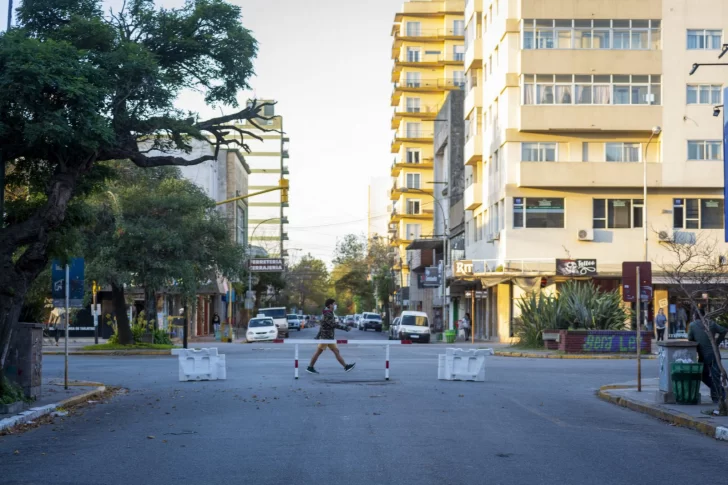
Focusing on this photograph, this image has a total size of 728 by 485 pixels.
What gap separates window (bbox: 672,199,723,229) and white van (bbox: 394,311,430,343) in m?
14.7

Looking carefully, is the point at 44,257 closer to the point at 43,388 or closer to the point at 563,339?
the point at 43,388

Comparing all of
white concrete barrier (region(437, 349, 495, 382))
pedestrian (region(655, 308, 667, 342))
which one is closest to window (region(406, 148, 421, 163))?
pedestrian (region(655, 308, 667, 342))

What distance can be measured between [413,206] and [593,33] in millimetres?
62235

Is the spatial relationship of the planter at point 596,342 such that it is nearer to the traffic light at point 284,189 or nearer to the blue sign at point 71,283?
the traffic light at point 284,189

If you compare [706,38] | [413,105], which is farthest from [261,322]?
[413,105]

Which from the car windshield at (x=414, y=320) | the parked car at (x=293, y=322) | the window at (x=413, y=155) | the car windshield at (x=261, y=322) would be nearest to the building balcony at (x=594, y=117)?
the car windshield at (x=414, y=320)

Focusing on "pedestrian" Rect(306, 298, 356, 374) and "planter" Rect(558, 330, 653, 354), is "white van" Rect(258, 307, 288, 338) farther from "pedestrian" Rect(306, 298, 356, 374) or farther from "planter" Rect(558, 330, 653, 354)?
"pedestrian" Rect(306, 298, 356, 374)

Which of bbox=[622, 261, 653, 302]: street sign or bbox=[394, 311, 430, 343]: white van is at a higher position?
bbox=[622, 261, 653, 302]: street sign

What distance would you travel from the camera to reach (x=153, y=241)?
136ft

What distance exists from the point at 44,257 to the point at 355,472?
387 inches

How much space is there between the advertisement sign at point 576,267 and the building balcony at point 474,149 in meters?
11.7

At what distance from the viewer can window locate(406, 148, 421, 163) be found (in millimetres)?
116500

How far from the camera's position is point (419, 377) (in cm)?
2575

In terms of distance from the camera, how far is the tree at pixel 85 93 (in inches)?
650
